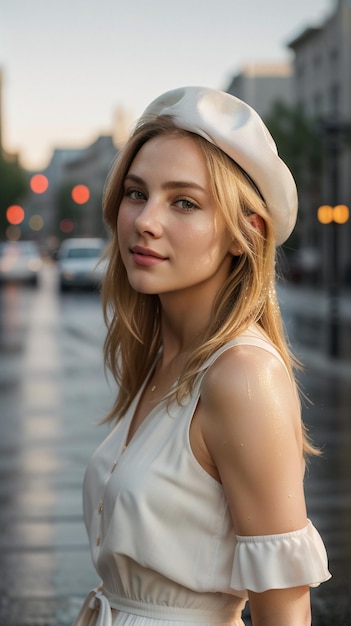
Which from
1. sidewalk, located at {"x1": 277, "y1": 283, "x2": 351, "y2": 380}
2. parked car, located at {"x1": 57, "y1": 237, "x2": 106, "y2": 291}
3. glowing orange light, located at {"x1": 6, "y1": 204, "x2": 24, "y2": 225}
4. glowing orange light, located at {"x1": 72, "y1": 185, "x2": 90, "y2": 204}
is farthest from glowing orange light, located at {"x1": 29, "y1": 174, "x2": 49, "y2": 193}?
glowing orange light, located at {"x1": 6, "y1": 204, "x2": 24, "y2": 225}

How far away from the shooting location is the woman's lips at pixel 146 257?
5.76 feet

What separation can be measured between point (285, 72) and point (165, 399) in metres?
84.3

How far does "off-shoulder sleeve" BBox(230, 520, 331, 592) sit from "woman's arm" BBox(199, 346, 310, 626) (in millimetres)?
14

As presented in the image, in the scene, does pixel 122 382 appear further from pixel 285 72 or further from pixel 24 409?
pixel 285 72

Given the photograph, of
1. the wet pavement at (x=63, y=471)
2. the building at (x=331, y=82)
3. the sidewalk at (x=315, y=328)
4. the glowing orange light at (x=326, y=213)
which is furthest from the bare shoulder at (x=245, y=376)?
the building at (x=331, y=82)

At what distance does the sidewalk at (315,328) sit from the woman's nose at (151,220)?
2.76m

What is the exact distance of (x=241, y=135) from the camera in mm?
1680

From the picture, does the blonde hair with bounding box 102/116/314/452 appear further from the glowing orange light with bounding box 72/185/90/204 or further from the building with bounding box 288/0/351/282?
the building with bounding box 288/0/351/282

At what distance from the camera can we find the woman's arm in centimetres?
153

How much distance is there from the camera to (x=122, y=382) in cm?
219

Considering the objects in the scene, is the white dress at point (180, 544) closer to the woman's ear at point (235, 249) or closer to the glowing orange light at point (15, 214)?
the woman's ear at point (235, 249)

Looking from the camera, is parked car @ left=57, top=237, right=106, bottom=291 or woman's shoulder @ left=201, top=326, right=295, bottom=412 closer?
woman's shoulder @ left=201, top=326, right=295, bottom=412

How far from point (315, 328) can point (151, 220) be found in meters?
19.9

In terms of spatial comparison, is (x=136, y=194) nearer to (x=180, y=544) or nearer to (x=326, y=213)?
(x=180, y=544)
